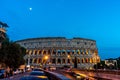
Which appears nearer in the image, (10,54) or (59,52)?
(10,54)

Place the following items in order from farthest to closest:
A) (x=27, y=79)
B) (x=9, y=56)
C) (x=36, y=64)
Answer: (x=36, y=64)
(x=9, y=56)
(x=27, y=79)

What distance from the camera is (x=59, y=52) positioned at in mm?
188500

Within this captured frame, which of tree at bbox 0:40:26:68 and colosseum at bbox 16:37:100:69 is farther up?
colosseum at bbox 16:37:100:69

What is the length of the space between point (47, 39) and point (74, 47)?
21.1m

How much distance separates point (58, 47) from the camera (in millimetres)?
186375

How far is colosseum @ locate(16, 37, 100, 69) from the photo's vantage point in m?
185

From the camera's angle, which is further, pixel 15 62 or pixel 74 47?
pixel 74 47

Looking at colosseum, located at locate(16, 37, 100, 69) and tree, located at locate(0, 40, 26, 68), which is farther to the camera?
colosseum, located at locate(16, 37, 100, 69)

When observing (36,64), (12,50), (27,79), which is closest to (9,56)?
(12,50)

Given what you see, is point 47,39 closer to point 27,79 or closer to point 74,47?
point 74,47

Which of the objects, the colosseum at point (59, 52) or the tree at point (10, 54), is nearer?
the tree at point (10, 54)

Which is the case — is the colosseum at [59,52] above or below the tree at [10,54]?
above

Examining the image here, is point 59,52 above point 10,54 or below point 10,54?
above

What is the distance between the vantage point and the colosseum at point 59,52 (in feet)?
606
